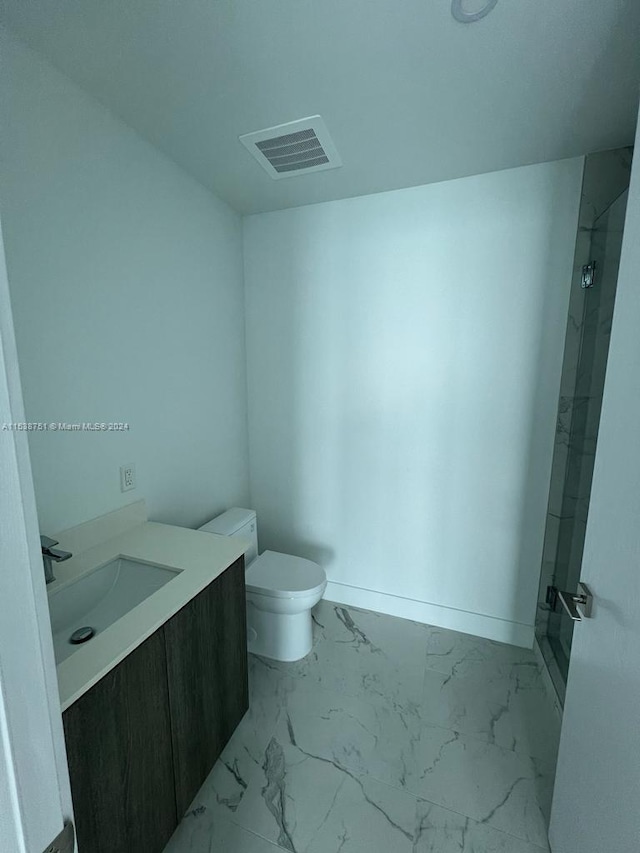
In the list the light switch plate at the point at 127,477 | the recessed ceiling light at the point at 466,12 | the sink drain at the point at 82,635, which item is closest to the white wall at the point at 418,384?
the recessed ceiling light at the point at 466,12

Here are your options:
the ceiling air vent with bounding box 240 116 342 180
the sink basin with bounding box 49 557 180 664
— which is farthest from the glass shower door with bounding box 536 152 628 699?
the sink basin with bounding box 49 557 180 664

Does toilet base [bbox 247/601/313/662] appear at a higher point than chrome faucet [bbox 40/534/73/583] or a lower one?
lower

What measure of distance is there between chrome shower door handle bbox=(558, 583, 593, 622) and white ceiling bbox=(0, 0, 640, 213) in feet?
5.08

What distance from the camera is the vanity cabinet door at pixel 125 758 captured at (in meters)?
0.83

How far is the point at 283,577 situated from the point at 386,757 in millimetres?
807

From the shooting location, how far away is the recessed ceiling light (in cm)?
98

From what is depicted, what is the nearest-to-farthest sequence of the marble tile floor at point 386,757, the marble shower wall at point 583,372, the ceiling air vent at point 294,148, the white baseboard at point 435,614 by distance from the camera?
the marble tile floor at point 386,757, the ceiling air vent at point 294,148, the marble shower wall at point 583,372, the white baseboard at point 435,614

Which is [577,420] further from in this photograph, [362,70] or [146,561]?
[146,561]

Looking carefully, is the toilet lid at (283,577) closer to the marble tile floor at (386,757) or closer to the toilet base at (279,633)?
the toilet base at (279,633)

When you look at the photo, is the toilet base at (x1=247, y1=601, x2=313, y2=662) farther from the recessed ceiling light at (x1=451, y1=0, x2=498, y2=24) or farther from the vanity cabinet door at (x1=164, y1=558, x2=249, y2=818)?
the recessed ceiling light at (x1=451, y1=0, x2=498, y2=24)

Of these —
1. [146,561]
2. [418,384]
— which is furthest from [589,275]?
[146,561]

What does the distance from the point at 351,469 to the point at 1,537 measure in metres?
1.94

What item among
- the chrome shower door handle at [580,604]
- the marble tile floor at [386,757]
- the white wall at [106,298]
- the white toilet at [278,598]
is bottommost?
the marble tile floor at [386,757]

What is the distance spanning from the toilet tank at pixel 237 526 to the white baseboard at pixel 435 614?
648mm
